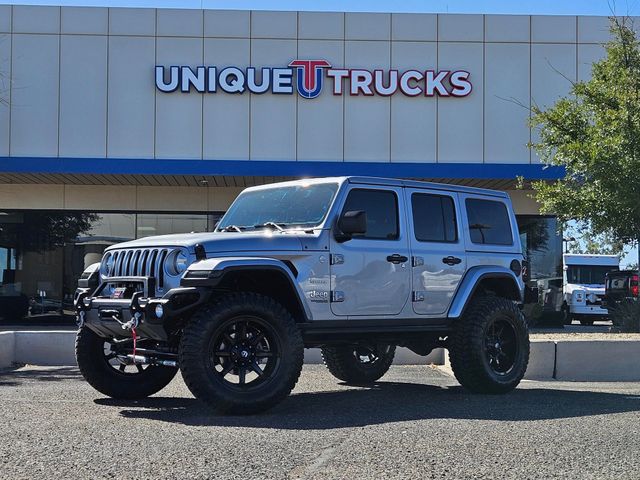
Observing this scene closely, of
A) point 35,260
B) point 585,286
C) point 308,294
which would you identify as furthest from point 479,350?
point 585,286

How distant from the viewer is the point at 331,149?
62.6 feet

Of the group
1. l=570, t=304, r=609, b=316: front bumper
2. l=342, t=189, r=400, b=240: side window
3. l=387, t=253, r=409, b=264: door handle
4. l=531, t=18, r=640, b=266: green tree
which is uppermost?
l=531, t=18, r=640, b=266: green tree

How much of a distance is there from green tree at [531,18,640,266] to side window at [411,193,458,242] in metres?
5.22

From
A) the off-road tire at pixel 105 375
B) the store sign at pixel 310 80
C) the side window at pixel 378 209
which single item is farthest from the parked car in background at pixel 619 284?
the off-road tire at pixel 105 375

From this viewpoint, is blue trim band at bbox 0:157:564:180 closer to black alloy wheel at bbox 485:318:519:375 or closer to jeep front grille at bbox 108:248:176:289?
black alloy wheel at bbox 485:318:519:375

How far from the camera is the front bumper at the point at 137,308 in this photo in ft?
22.7

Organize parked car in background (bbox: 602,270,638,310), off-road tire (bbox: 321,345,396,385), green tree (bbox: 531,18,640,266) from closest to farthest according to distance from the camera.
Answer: off-road tire (bbox: 321,345,396,385) → green tree (bbox: 531,18,640,266) → parked car in background (bbox: 602,270,638,310)

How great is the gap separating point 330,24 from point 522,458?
15325 mm

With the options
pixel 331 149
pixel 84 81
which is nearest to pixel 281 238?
pixel 331 149

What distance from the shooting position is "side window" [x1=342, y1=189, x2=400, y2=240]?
827 centimetres

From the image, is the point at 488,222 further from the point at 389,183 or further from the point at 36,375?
the point at 36,375

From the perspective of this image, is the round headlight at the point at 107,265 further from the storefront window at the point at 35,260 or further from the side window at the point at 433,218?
the storefront window at the point at 35,260

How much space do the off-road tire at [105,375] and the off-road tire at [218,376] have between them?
1.46 m

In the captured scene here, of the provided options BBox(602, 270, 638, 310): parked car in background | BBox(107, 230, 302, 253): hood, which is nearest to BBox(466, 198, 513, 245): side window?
BBox(107, 230, 302, 253): hood
